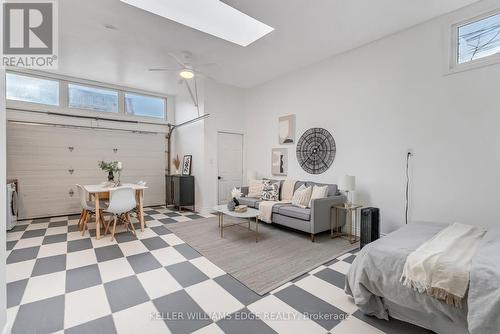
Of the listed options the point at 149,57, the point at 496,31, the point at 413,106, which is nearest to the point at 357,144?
the point at 413,106

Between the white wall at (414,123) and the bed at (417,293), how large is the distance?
997 mm

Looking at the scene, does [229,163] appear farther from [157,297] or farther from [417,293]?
[417,293]

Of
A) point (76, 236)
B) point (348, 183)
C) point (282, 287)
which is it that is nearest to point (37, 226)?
point (76, 236)

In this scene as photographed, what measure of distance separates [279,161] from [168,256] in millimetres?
3132

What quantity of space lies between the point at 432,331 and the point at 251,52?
423 cm

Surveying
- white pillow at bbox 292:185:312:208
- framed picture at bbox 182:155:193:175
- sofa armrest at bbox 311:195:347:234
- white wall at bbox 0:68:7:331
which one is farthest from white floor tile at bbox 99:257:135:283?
framed picture at bbox 182:155:193:175

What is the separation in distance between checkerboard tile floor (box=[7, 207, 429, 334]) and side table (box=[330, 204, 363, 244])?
65 centimetres

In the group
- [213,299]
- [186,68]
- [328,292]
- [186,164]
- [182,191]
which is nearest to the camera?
[213,299]

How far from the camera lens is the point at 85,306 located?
6.27 feet

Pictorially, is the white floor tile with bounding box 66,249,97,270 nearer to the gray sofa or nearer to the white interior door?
the gray sofa

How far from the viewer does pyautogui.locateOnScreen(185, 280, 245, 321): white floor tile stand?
1887 millimetres

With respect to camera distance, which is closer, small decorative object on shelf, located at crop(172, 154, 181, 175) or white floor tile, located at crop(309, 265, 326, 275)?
white floor tile, located at crop(309, 265, 326, 275)

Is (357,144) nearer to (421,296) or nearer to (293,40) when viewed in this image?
(293,40)

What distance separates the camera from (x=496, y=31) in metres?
2.65
